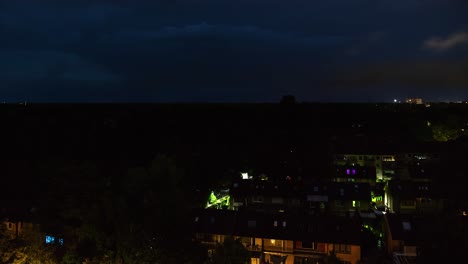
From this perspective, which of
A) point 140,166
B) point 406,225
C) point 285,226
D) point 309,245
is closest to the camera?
point 309,245

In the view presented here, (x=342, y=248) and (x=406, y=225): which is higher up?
(x=406, y=225)

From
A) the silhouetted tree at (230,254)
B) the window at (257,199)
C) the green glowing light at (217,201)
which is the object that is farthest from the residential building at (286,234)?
the green glowing light at (217,201)

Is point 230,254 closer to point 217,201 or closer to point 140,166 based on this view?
point 217,201

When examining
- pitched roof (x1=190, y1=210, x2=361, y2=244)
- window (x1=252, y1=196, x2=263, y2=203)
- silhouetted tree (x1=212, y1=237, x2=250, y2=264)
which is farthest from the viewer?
window (x1=252, y1=196, x2=263, y2=203)

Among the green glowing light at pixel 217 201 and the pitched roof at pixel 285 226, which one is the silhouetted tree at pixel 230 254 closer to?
the pitched roof at pixel 285 226

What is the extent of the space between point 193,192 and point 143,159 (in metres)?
18.9

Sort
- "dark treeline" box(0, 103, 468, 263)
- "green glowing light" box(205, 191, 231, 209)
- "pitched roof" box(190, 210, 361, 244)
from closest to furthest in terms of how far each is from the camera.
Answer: "dark treeline" box(0, 103, 468, 263), "pitched roof" box(190, 210, 361, 244), "green glowing light" box(205, 191, 231, 209)

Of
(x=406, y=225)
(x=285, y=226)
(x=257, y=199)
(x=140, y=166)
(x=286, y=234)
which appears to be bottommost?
(x=286, y=234)

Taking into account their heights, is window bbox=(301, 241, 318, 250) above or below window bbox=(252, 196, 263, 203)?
below

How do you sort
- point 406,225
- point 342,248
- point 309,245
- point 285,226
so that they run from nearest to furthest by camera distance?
point 342,248, point 309,245, point 406,225, point 285,226

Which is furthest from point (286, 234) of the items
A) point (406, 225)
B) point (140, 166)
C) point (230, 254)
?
point (140, 166)

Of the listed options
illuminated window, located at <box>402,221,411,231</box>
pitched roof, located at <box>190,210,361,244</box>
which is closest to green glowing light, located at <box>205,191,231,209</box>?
pitched roof, located at <box>190,210,361,244</box>

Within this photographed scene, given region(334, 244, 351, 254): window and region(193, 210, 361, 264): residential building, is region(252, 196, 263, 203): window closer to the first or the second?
region(193, 210, 361, 264): residential building

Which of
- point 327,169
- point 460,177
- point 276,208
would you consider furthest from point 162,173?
point 460,177
